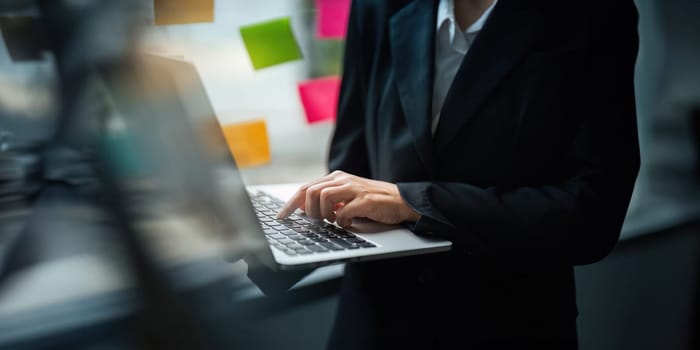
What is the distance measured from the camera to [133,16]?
0.61 meters

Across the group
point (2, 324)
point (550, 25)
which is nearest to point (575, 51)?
point (550, 25)

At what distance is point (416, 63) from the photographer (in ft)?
2.56

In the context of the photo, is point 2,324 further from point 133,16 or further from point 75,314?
point 133,16

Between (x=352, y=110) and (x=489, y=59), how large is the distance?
0.24m

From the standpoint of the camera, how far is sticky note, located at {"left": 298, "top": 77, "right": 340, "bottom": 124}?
1.23 m

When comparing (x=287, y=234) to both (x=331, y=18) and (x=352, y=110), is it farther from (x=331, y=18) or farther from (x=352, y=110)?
(x=331, y=18)

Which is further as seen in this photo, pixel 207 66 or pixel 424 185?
pixel 207 66

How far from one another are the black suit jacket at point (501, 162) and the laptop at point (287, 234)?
0.17 ft

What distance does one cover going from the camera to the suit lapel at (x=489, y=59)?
722 millimetres

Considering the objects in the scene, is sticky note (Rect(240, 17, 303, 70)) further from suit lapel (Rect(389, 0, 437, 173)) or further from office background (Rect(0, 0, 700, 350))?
suit lapel (Rect(389, 0, 437, 173))

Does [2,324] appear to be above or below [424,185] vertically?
below

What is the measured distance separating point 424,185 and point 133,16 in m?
0.39

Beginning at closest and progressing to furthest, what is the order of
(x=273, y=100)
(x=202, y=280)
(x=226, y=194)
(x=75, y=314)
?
(x=226, y=194) < (x=75, y=314) < (x=202, y=280) < (x=273, y=100)

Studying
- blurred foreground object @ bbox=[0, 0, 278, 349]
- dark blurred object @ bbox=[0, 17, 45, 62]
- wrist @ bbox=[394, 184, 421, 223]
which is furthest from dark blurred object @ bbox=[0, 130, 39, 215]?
wrist @ bbox=[394, 184, 421, 223]
